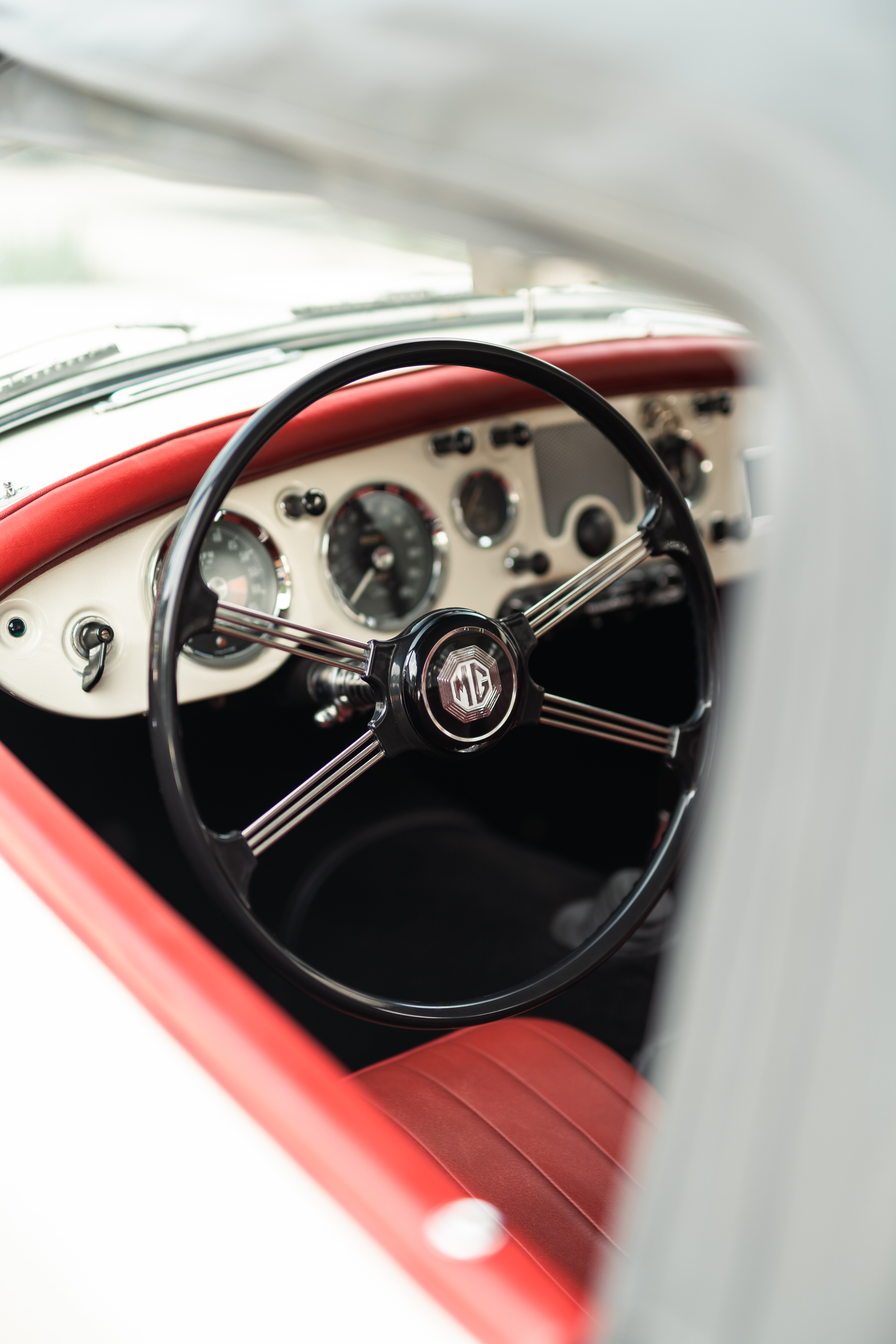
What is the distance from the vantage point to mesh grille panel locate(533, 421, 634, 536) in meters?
1.88

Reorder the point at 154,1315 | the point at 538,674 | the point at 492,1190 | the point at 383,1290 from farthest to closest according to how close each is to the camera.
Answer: the point at 538,674 → the point at 492,1190 → the point at 154,1315 → the point at 383,1290

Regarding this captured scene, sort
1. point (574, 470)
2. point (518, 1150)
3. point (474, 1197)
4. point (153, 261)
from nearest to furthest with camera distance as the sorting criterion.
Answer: point (474, 1197) → point (518, 1150) → point (153, 261) → point (574, 470)

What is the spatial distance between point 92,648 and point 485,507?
73cm

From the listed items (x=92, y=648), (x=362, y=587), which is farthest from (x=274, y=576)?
(x=92, y=648)

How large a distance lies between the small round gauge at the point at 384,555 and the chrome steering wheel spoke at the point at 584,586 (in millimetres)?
365

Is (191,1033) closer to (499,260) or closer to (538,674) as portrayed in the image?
(499,260)

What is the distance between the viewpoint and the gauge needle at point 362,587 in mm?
1623

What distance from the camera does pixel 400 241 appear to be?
3.09ft

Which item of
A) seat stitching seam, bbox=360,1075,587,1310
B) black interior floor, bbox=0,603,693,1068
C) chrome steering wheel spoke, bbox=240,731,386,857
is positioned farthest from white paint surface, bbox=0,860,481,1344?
black interior floor, bbox=0,603,693,1068

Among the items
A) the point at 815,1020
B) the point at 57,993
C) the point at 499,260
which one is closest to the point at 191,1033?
the point at 57,993

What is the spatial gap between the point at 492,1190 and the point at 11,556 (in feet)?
3.00

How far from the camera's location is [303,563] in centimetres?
157

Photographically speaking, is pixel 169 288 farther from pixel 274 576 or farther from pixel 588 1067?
pixel 588 1067

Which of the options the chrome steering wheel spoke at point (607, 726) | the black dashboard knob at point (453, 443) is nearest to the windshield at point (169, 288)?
the black dashboard knob at point (453, 443)
